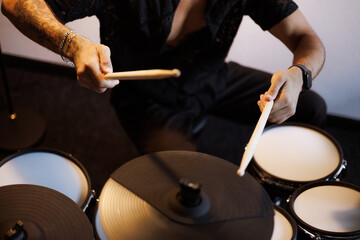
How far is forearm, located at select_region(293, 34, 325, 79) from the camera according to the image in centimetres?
109

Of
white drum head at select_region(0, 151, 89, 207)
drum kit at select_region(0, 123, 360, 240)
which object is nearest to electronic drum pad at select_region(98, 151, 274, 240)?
drum kit at select_region(0, 123, 360, 240)

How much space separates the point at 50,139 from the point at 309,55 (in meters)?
1.11

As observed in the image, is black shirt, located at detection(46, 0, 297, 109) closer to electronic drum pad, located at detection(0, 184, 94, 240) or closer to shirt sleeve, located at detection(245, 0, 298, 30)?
shirt sleeve, located at detection(245, 0, 298, 30)

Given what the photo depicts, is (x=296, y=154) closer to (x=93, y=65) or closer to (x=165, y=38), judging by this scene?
(x=165, y=38)

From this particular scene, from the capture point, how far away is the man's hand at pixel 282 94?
883 millimetres

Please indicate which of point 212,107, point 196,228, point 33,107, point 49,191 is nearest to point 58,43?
point 49,191

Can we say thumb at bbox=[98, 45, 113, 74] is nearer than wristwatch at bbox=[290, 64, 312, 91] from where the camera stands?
Yes

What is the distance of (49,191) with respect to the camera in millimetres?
813

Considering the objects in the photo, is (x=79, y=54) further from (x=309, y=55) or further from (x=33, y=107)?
(x=33, y=107)

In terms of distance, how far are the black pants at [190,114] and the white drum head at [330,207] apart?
11.1 inches

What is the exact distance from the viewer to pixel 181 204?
0.70 meters

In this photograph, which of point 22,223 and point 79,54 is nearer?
point 22,223

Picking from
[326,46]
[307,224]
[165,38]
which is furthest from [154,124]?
[326,46]

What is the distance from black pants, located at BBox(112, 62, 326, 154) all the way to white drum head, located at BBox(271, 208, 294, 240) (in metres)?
0.35
